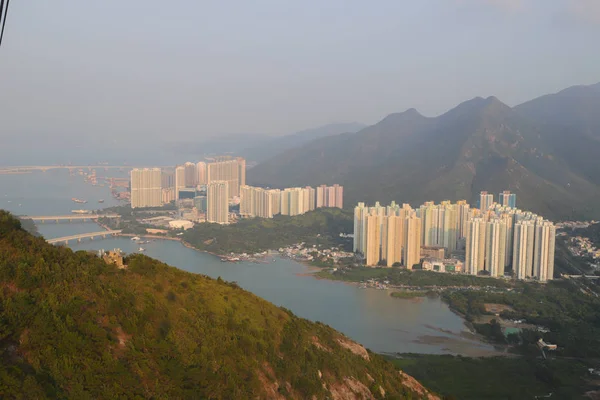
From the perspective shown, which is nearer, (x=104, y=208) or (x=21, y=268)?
(x=21, y=268)

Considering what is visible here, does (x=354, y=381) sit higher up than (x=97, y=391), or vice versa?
(x=97, y=391)

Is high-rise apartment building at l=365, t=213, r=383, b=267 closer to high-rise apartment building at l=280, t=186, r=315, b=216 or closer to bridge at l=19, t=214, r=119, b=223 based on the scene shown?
high-rise apartment building at l=280, t=186, r=315, b=216

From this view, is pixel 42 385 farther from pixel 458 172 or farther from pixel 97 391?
pixel 458 172

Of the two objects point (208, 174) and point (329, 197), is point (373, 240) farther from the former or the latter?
point (208, 174)

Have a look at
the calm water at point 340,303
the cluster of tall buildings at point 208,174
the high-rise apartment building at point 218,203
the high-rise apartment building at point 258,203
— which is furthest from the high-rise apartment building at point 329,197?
the calm water at point 340,303

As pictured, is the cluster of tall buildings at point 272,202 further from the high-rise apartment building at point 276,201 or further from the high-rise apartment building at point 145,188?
the high-rise apartment building at point 145,188

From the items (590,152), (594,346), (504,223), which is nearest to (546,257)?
(504,223)
